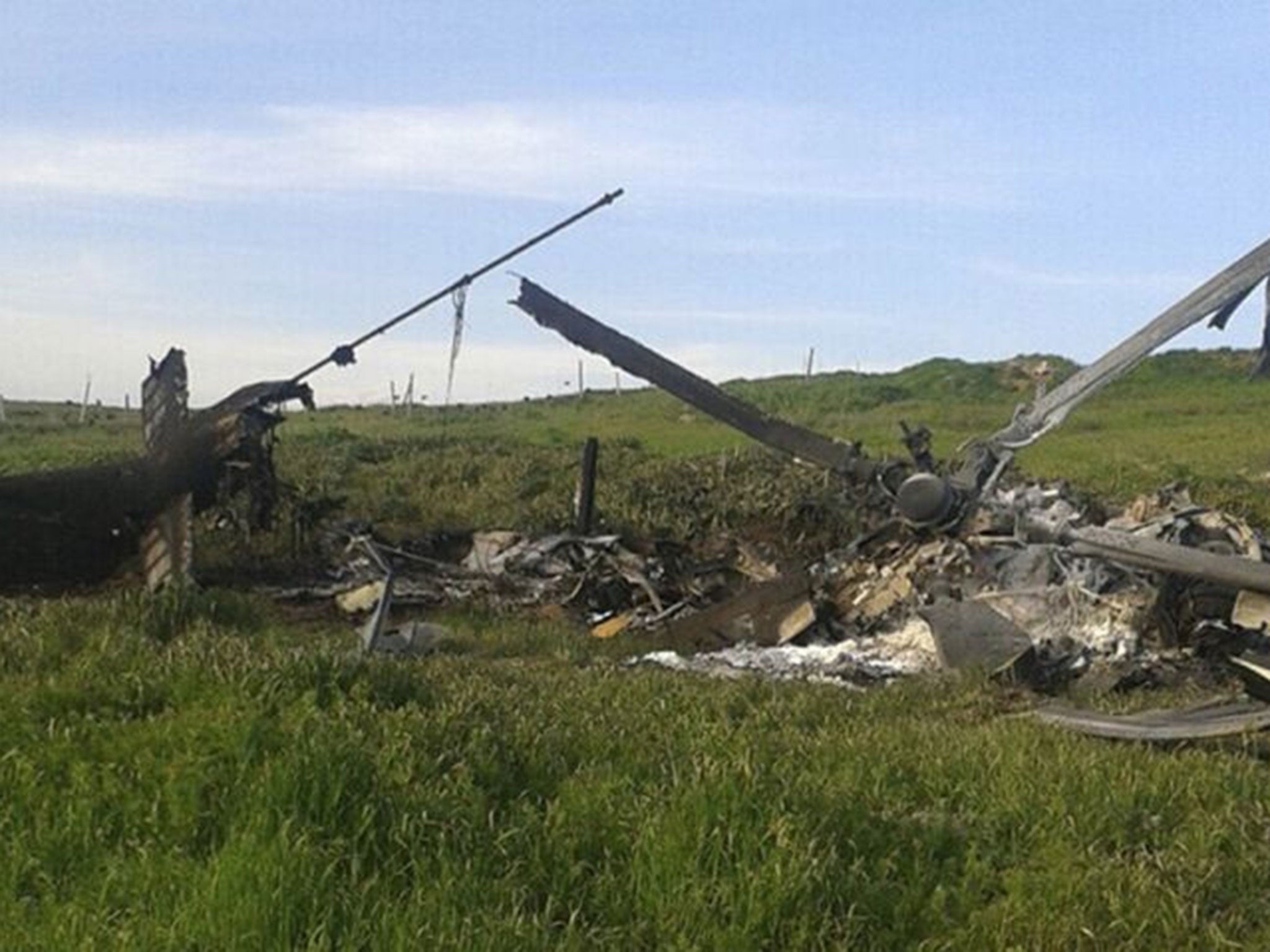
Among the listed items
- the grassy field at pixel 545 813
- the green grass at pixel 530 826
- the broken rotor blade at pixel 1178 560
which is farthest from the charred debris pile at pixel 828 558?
the green grass at pixel 530 826

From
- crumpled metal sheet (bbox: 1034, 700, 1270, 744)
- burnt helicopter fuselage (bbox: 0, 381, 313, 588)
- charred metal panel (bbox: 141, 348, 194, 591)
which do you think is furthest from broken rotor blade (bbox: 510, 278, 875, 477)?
crumpled metal sheet (bbox: 1034, 700, 1270, 744)

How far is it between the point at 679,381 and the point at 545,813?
25.5 feet

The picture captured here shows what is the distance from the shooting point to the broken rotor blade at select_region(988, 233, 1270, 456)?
957cm

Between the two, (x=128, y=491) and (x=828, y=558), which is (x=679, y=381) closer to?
(x=828, y=558)

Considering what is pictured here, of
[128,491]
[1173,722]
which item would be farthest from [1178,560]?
[128,491]

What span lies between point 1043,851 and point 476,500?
1500 cm

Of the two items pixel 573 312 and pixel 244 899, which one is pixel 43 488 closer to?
pixel 573 312

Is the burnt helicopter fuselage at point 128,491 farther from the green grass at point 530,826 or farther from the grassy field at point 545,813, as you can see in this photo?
the green grass at point 530,826

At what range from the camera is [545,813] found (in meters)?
5.03

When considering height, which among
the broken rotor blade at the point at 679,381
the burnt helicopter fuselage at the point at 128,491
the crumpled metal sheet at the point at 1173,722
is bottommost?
the crumpled metal sheet at the point at 1173,722

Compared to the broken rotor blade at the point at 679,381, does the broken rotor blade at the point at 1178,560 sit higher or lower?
lower

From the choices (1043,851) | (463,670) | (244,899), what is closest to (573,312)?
(463,670)

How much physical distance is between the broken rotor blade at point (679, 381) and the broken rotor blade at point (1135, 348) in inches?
64.2

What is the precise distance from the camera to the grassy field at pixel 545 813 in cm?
423
